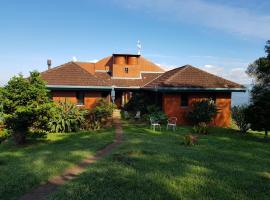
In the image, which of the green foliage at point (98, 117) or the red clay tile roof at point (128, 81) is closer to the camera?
the green foliage at point (98, 117)

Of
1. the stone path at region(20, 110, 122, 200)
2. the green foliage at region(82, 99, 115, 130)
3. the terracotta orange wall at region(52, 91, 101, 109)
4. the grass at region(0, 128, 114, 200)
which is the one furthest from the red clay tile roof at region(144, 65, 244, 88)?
the stone path at region(20, 110, 122, 200)

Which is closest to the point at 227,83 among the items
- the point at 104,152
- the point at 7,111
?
the point at 104,152

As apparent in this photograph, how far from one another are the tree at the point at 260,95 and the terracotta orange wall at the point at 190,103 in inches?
130

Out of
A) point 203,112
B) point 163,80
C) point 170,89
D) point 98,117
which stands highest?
point 163,80

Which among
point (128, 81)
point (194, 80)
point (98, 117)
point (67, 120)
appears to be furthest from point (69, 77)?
point (128, 81)

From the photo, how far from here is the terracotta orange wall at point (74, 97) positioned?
2445cm

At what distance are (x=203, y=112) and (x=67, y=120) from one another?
34.5 ft

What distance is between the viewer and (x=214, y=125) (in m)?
25.5

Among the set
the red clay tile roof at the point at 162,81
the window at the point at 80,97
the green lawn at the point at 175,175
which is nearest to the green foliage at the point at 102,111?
the red clay tile roof at the point at 162,81

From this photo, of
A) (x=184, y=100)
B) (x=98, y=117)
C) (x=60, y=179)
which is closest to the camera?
(x=60, y=179)

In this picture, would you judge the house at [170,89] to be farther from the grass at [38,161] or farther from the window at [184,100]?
the grass at [38,161]

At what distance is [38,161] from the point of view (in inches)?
456

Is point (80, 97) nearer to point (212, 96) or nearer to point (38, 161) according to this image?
point (212, 96)

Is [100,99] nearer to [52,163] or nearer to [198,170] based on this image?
[52,163]
